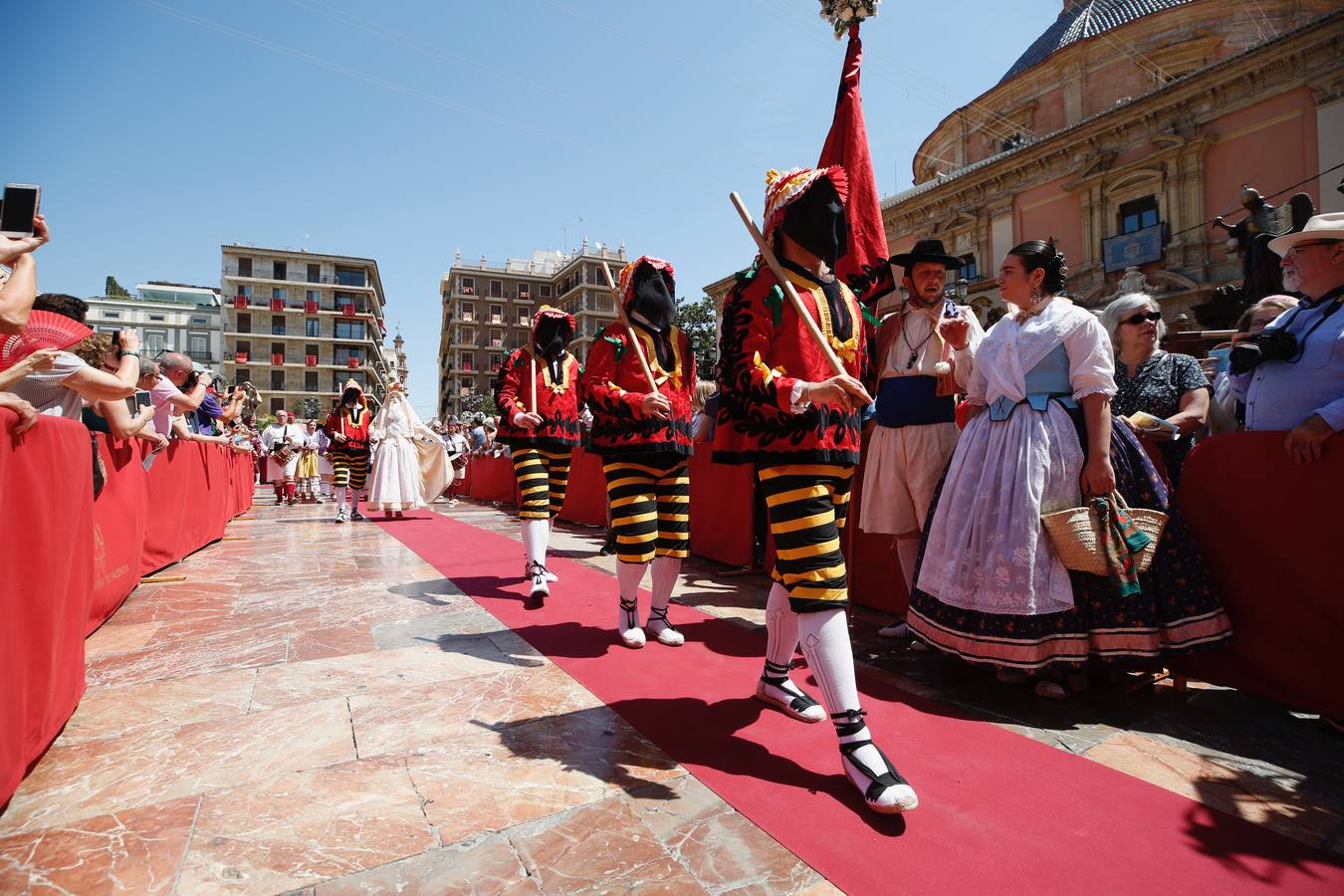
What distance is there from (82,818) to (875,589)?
12.7 feet

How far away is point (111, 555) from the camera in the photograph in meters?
4.02

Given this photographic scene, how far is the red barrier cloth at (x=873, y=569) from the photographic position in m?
4.14

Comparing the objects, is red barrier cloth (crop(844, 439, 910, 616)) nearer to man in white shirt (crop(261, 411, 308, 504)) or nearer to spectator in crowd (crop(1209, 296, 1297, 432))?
spectator in crowd (crop(1209, 296, 1297, 432))

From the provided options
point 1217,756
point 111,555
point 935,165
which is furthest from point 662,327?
point 935,165

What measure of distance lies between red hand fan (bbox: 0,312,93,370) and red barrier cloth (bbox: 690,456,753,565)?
413 cm

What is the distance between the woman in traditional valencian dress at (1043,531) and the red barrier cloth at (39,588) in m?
3.11

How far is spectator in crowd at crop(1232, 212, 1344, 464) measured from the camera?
248 cm

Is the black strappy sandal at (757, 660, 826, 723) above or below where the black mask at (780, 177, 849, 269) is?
below

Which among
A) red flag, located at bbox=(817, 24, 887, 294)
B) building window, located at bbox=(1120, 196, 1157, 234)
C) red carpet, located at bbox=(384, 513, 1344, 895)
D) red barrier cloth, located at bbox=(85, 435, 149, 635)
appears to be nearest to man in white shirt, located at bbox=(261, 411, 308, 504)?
red barrier cloth, located at bbox=(85, 435, 149, 635)

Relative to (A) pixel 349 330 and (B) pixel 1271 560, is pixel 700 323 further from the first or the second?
(A) pixel 349 330

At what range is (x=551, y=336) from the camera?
5.04 metres

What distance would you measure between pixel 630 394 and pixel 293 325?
251 ft

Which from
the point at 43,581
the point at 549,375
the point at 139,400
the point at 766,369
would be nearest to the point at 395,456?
the point at 139,400

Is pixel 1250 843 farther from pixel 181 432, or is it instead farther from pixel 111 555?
pixel 181 432
